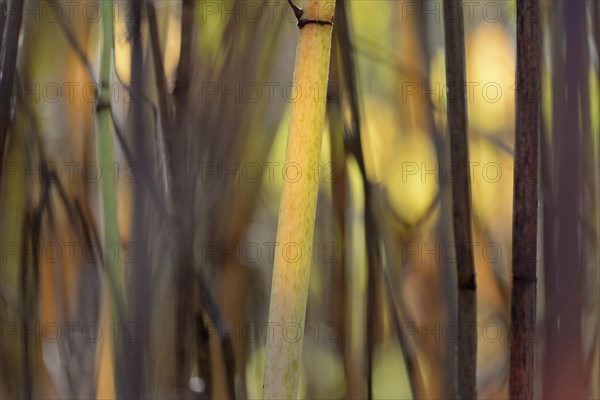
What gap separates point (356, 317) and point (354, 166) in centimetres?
59

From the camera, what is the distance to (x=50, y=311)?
3.01 m

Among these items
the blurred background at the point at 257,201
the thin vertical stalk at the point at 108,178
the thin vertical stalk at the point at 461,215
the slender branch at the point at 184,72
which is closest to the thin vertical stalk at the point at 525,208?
the thin vertical stalk at the point at 461,215

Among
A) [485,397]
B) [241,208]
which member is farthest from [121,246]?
[485,397]

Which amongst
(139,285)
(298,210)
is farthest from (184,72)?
(298,210)

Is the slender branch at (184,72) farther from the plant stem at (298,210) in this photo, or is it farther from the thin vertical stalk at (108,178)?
the plant stem at (298,210)

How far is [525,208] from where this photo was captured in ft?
7.09

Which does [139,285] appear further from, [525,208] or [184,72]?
[525,208]

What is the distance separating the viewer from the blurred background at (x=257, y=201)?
2949 mm

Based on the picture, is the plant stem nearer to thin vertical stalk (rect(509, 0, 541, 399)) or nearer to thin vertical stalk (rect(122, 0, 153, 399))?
thin vertical stalk (rect(509, 0, 541, 399))

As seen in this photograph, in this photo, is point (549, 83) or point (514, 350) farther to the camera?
point (549, 83)

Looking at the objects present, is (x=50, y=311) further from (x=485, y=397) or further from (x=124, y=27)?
(x=485, y=397)

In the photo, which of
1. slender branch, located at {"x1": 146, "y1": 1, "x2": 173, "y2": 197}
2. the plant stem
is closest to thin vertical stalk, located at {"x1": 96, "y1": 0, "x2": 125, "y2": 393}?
slender branch, located at {"x1": 146, "y1": 1, "x2": 173, "y2": 197}

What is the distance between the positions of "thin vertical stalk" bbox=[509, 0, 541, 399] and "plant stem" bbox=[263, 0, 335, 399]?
0.57 meters

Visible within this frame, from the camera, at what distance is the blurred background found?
2.95 m
